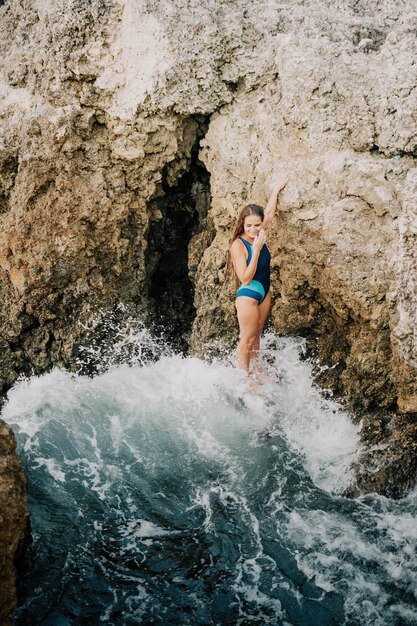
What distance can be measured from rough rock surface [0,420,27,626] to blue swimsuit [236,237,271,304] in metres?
2.55

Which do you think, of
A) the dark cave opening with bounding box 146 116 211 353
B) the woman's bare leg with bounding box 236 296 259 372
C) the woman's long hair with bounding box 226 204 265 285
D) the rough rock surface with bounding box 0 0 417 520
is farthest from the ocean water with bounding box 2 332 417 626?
the woman's long hair with bounding box 226 204 265 285

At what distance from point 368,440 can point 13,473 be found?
114 inches

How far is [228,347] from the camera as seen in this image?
6516 mm

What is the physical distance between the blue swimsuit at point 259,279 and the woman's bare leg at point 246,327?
→ 0.05 meters

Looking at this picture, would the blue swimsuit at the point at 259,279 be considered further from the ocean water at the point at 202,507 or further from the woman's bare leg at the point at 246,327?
the ocean water at the point at 202,507

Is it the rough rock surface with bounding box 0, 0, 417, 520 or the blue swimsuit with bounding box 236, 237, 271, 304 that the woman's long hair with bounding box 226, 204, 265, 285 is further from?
the rough rock surface with bounding box 0, 0, 417, 520

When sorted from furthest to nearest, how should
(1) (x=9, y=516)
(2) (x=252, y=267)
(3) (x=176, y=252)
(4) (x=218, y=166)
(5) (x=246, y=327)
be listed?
1. (3) (x=176, y=252)
2. (4) (x=218, y=166)
3. (5) (x=246, y=327)
4. (2) (x=252, y=267)
5. (1) (x=9, y=516)

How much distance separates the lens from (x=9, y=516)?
143 inches

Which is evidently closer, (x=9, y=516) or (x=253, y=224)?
(x=9, y=516)

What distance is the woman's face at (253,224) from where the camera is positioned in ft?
17.9

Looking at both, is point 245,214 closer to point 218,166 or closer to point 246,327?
point 218,166

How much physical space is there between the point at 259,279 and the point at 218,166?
4.32 ft

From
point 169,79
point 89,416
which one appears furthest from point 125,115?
point 89,416

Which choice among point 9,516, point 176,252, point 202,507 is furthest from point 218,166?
point 9,516
